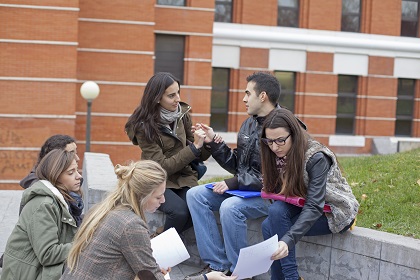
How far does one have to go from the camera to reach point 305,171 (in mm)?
5719

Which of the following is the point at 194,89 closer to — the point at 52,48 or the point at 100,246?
the point at 52,48

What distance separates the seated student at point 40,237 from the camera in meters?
4.72

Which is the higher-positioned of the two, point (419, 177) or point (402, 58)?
point (402, 58)

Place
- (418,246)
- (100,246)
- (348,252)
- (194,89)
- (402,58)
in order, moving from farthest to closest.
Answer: (402,58) < (194,89) < (348,252) < (418,246) < (100,246)

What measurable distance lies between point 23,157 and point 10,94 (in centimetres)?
210

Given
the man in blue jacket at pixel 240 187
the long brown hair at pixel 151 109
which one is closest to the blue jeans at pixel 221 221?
the man in blue jacket at pixel 240 187

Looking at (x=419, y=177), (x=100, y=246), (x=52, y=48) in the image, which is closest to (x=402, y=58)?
(x=52, y=48)

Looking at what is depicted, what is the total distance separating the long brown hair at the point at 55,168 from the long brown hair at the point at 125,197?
100 centimetres

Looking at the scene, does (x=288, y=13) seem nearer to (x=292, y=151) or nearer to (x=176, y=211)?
(x=176, y=211)

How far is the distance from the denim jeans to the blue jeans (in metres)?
0.36

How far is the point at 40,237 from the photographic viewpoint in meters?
4.72

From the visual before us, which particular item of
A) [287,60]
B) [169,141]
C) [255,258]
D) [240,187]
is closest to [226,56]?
[287,60]

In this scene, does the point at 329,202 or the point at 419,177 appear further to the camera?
the point at 419,177

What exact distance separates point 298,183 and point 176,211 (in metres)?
1.44
